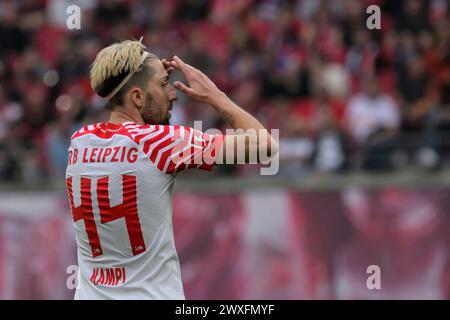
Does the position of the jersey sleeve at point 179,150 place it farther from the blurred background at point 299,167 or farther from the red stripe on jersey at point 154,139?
the blurred background at point 299,167

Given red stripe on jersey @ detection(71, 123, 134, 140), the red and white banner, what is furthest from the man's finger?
the red and white banner

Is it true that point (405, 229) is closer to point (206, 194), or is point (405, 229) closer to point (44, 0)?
point (206, 194)

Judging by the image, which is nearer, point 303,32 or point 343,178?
point 343,178

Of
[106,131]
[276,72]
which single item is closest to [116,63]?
[106,131]

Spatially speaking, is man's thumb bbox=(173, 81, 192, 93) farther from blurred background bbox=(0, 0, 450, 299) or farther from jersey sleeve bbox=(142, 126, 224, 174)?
blurred background bbox=(0, 0, 450, 299)

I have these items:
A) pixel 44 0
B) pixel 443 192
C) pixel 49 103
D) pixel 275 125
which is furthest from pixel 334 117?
pixel 44 0

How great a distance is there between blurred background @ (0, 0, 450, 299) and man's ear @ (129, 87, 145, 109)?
8.48m

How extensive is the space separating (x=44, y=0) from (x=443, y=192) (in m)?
7.44

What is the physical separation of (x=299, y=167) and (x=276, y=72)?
201 centimetres

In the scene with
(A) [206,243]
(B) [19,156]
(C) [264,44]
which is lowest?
(A) [206,243]

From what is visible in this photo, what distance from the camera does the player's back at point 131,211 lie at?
562cm

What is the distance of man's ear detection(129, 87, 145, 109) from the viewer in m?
5.72

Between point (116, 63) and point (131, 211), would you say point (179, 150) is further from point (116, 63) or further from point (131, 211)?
point (116, 63)

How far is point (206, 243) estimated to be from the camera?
14.5 metres
